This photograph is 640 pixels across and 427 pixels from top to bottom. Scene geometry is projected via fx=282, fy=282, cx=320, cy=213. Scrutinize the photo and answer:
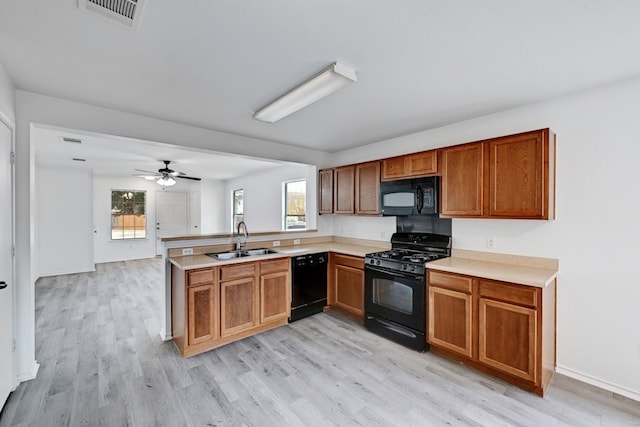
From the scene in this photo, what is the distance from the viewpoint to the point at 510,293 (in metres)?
2.30

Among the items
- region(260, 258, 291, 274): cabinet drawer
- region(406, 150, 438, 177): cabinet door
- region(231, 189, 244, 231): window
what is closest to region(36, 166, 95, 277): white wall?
region(231, 189, 244, 231): window

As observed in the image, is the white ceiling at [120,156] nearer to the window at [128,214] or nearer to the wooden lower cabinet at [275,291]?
the window at [128,214]

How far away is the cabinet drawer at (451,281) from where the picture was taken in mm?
2566

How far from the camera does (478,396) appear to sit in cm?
222

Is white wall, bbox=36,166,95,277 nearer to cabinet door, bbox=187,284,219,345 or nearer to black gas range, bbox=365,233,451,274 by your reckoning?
cabinet door, bbox=187,284,219,345

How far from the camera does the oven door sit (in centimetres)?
288

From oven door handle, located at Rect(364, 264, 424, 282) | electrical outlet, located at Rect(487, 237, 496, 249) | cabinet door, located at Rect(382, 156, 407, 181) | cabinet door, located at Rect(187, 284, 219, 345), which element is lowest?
cabinet door, located at Rect(187, 284, 219, 345)

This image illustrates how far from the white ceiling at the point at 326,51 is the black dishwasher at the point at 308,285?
6.44 ft

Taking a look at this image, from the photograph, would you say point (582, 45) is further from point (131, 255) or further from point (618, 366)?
point (131, 255)

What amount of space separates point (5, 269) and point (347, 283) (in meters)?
3.23

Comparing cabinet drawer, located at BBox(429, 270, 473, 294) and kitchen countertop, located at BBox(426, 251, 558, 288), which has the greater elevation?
kitchen countertop, located at BBox(426, 251, 558, 288)

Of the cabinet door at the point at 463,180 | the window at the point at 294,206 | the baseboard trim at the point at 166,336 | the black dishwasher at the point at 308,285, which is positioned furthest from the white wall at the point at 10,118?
the window at the point at 294,206

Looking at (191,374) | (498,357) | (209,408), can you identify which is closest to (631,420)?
(498,357)

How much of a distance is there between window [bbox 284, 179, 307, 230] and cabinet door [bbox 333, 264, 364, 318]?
257 cm
